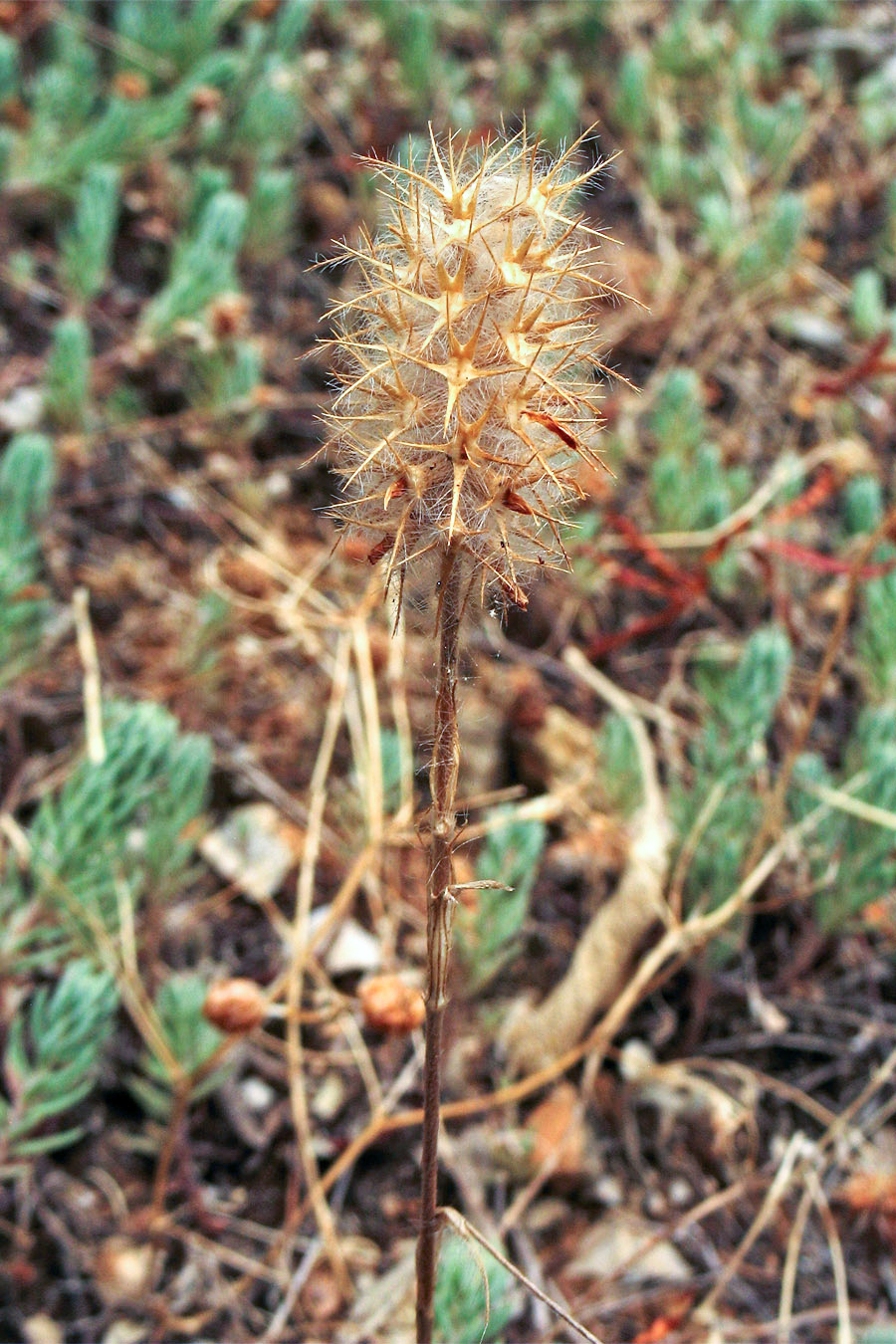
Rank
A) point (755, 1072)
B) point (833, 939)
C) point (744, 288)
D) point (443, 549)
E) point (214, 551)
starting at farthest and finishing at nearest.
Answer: point (744, 288) < point (214, 551) < point (833, 939) < point (755, 1072) < point (443, 549)

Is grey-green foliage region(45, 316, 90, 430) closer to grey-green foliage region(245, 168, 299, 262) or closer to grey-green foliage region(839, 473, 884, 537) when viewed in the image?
grey-green foliage region(245, 168, 299, 262)

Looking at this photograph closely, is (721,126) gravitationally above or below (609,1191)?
above

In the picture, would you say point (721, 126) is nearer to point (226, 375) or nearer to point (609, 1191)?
point (226, 375)

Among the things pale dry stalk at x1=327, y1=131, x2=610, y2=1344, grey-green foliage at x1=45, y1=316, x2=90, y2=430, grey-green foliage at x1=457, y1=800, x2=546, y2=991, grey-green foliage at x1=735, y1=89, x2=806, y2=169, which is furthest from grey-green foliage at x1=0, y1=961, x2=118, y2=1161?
grey-green foliage at x1=735, y1=89, x2=806, y2=169

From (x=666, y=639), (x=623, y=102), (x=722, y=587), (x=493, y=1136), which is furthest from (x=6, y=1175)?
(x=623, y=102)

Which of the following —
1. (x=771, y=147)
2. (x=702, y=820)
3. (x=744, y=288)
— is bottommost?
(x=702, y=820)

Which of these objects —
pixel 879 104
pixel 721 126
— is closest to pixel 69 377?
pixel 721 126

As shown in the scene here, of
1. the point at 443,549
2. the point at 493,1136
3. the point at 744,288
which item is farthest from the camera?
the point at 744,288

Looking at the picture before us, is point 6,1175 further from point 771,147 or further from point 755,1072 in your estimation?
point 771,147
